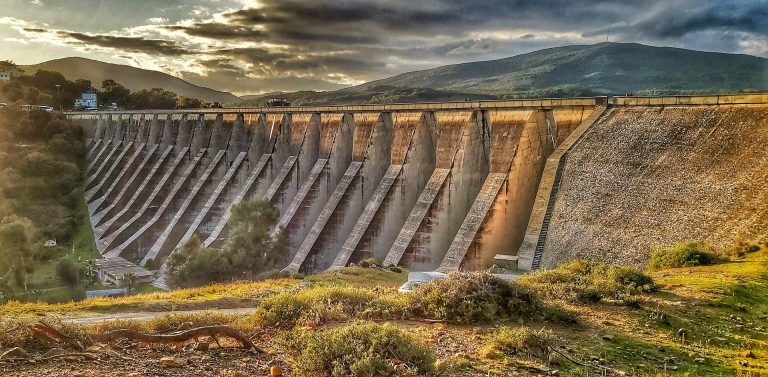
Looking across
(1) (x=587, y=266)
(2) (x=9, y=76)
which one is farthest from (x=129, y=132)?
(2) (x=9, y=76)

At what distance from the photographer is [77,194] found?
195 feet

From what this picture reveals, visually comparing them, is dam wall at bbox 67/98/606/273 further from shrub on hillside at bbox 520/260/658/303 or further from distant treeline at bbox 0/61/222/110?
distant treeline at bbox 0/61/222/110

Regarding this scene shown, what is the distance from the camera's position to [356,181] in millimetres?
33656

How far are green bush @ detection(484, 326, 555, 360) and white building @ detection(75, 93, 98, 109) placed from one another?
104 meters

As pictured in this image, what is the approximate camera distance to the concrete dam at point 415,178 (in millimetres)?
22047

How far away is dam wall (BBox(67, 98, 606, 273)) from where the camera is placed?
25.9 m

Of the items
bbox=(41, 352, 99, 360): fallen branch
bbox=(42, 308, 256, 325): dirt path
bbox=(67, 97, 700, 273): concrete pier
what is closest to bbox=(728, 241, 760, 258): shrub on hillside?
bbox=(67, 97, 700, 273): concrete pier

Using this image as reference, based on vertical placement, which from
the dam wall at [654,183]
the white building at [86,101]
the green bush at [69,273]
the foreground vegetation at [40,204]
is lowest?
the green bush at [69,273]

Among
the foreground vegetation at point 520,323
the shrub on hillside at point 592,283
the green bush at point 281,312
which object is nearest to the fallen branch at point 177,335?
the foreground vegetation at point 520,323

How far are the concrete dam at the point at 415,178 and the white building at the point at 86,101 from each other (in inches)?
2207

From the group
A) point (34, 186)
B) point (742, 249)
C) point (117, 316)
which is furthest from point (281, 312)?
point (34, 186)

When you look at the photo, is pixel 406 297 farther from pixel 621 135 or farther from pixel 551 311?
pixel 621 135

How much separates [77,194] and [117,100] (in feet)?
166

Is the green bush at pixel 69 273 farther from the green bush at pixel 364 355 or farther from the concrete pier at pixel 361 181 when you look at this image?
the green bush at pixel 364 355
